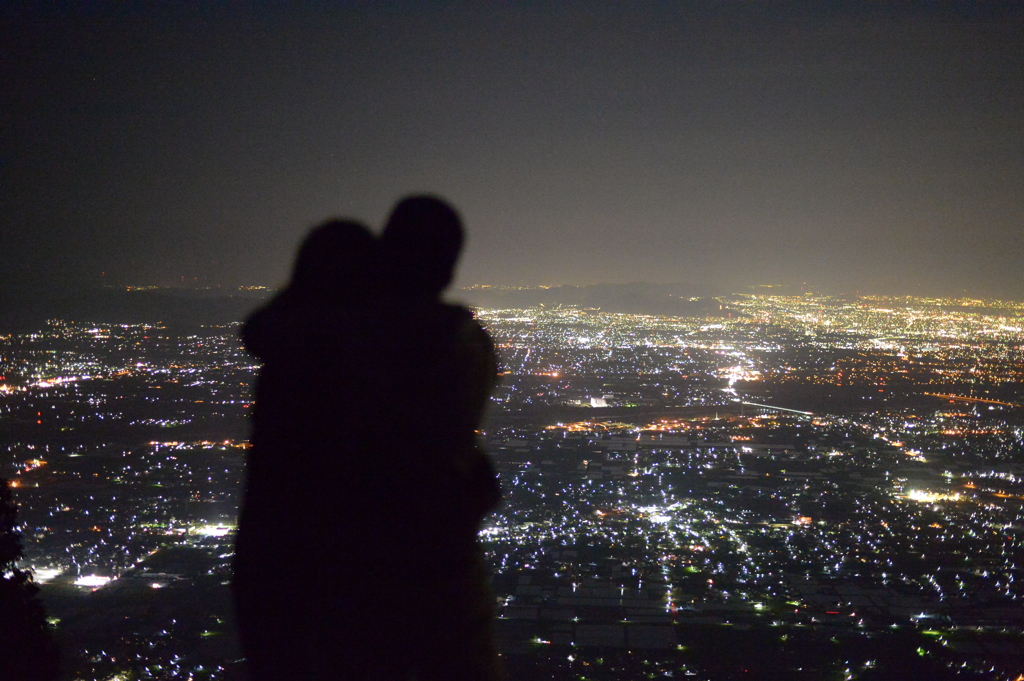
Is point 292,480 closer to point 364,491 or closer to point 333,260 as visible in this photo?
point 364,491

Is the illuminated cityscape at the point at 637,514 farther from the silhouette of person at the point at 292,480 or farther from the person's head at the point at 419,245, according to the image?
the person's head at the point at 419,245

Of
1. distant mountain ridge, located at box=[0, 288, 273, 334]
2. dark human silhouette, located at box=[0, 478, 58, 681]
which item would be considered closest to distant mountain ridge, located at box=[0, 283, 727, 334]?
distant mountain ridge, located at box=[0, 288, 273, 334]

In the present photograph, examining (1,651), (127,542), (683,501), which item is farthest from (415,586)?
(683,501)

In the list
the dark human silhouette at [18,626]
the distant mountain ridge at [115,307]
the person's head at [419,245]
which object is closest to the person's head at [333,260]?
the person's head at [419,245]

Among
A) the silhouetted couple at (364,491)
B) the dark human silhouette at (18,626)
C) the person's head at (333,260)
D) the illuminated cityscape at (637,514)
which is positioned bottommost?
the illuminated cityscape at (637,514)

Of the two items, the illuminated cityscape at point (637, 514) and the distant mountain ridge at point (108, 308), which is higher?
the distant mountain ridge at point (108, 308)

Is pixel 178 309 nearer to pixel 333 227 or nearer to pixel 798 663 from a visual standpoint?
pixel 798 663

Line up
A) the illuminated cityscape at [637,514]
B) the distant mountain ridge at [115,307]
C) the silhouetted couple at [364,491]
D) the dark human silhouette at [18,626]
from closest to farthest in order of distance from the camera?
the silhouetted couple at [364,491] < the dark human silhouette at [18,626] < the illuminated cityscape at [637,514] < the distant mountain ridge at [115,307]

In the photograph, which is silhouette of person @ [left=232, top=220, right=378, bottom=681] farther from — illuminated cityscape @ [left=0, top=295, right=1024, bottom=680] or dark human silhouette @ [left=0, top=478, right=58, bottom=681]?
dark human silhouette @ [left=0, top=478, right=58, bottom=681]
